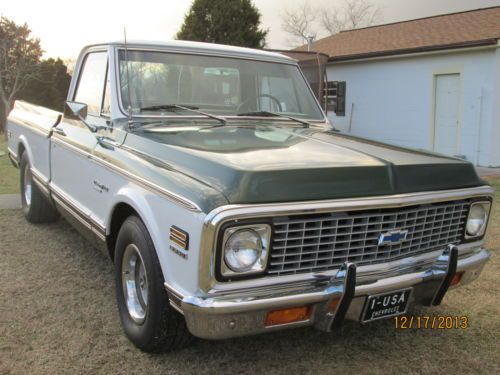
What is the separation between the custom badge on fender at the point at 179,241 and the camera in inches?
90.0

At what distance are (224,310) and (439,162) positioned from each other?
1.47 meters

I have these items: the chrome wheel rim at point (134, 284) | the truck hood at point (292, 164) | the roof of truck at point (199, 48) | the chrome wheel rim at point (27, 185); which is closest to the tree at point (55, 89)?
the chrome wheel rim at point (27, 185)

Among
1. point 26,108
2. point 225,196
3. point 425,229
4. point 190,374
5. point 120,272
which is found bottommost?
point 190,374

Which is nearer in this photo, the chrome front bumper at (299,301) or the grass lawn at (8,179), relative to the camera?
the chrome front bumper at (299,301)

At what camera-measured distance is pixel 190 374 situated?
8.96 feet

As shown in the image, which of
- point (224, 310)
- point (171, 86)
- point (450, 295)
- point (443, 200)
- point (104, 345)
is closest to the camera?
point (224, 310)

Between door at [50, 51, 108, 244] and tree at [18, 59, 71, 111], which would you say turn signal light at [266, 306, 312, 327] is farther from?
tree at [18, 59, 71, 111]

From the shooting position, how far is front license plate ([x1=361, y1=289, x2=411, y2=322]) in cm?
254

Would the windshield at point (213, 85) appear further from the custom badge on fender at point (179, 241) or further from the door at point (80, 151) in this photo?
the custom badge on fender at point (179, 241)

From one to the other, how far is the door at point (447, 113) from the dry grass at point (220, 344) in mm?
9419

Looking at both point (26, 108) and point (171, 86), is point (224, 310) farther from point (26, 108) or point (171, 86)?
point (26, 108)

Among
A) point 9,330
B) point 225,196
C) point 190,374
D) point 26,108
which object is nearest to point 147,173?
point 225,196

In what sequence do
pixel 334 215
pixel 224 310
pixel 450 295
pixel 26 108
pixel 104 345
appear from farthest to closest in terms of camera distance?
1. pixel 26 108
2. pixel 450 295
3. pixel 104 345
4. pixel 334 215
5. pixel 224 310

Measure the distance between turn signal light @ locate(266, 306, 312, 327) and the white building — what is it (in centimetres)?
855
